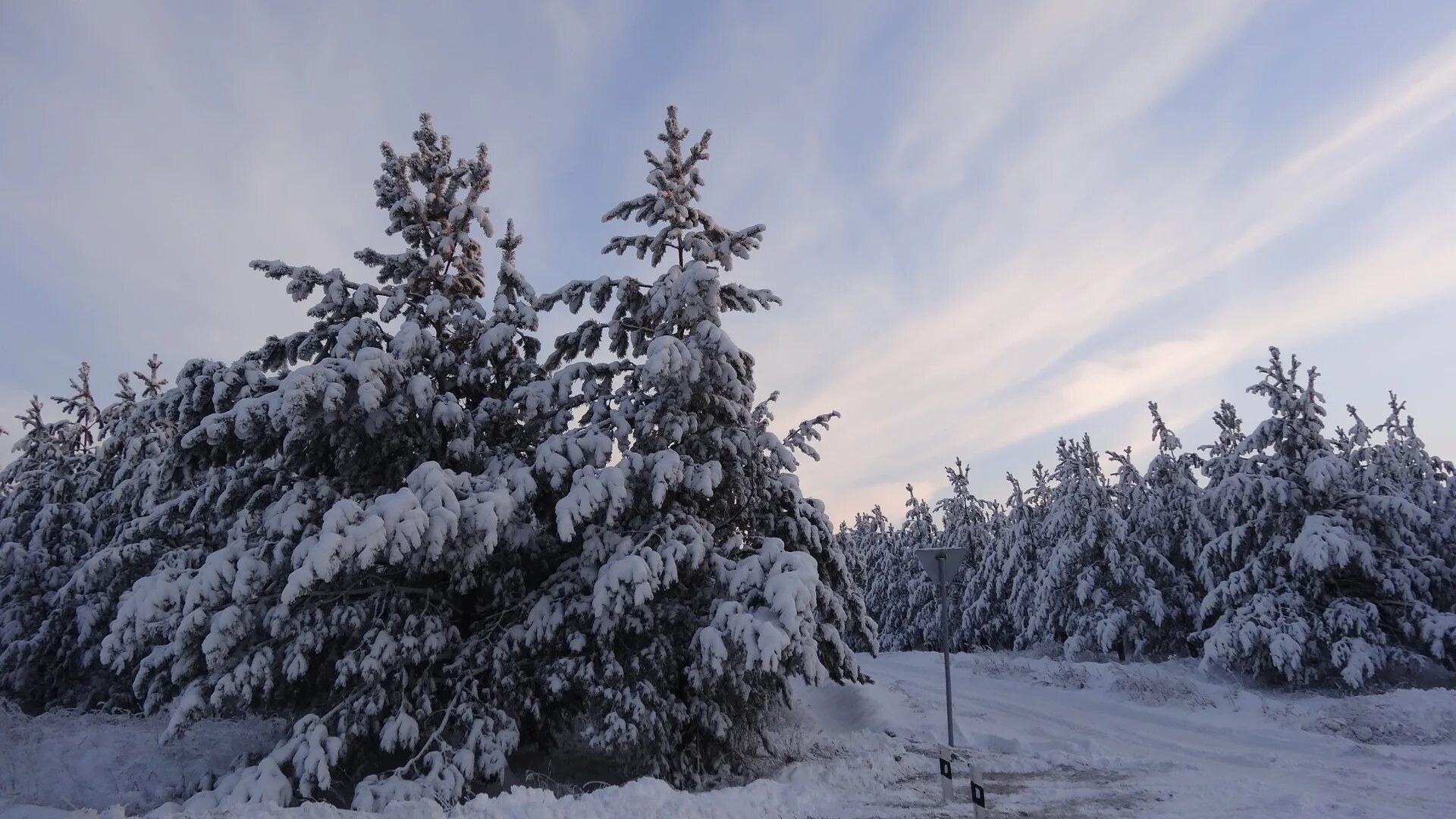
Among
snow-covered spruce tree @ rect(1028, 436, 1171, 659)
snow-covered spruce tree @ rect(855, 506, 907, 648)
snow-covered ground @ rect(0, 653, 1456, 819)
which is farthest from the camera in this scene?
snow-covered spruce tree @ rect(855, 506, 907, 648)

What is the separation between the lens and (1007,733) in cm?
1425

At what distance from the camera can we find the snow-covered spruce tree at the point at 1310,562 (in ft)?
58.9

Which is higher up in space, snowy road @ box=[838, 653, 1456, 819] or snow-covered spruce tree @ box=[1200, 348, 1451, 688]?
snow-covered spruce tree @ box=[1200, 348, 1451, 688]

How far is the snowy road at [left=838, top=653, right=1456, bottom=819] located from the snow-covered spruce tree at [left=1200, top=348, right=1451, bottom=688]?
123cm

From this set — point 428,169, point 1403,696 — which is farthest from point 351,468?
point 1403,696

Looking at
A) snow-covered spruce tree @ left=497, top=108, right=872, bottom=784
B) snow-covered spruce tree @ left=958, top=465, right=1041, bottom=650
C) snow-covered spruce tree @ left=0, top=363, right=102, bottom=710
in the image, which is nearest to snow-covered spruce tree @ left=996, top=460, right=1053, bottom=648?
snow-covered spruce tree @ left=958, top=465, right=1041, bottom=650

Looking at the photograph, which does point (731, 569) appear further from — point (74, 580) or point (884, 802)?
point (74, 580)

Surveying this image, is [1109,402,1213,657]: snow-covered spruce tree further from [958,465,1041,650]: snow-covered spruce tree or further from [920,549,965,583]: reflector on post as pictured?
[920,549,965,583]: reflector on post

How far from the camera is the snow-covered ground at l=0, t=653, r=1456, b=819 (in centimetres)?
877

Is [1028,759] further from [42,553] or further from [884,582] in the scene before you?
[884,582]

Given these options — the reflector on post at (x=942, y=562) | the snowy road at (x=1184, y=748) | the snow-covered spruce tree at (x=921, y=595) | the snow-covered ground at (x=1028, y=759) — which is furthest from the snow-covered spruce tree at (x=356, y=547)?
the snow-covered spruce tree at (x=921, y=595)

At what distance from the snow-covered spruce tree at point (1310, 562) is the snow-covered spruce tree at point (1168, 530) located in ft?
12.6

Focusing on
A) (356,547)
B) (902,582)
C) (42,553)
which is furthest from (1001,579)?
(42,553)

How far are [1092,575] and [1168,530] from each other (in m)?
4.36
